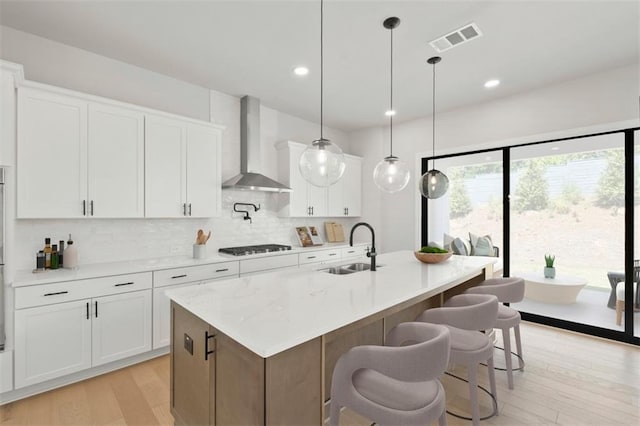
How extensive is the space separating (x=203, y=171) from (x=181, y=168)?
0.83 ft

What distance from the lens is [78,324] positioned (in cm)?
250

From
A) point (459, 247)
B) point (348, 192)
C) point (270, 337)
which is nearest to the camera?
point (270, 337)

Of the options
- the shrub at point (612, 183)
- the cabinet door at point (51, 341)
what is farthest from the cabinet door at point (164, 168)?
the shrub at point (612, 183)

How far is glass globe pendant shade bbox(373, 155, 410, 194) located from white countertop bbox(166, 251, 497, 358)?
84cm

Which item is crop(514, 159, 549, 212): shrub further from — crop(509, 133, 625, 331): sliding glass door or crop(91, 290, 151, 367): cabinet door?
crop(91, 290, 151, 367): cabinet door

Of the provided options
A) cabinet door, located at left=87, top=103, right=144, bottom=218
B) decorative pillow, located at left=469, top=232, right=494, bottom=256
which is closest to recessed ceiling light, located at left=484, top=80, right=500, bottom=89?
decorative pillow, located at left=469, top=232, right=494, bottom=256

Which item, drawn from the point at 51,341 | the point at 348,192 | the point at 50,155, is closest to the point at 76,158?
the point at 50,155

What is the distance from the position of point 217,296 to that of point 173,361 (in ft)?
1.83

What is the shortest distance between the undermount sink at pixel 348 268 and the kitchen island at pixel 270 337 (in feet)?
1.10

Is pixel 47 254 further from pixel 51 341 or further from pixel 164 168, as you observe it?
pixel 164 168

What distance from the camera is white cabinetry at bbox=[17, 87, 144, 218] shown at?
2469 mm

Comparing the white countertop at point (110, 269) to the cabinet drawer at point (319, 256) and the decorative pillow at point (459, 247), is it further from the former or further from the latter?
the decorative pillow at point (459, 247)

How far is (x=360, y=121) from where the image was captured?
16.9 ft

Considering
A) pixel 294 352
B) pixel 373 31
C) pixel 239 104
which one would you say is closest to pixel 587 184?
pixel 373 31
